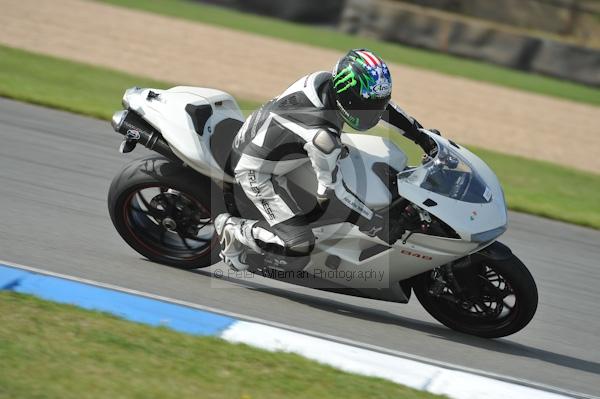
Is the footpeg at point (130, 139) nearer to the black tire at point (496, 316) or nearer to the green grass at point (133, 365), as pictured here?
the green grass at point (133, 365)

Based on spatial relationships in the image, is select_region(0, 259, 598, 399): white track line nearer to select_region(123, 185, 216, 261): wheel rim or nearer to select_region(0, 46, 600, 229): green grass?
select_region(123, 185, 216, 261): wheel rim

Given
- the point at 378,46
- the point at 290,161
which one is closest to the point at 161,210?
the point at 290,161

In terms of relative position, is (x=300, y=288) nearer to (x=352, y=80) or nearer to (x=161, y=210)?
(x=161, y=210)

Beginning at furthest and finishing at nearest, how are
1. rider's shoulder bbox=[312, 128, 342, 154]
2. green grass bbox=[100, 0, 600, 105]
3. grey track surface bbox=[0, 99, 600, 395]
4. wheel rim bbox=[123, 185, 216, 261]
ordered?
green grass bbox=[100, 0, 600, 105]
wheel rim bbox=[123, 185, 216, 261]
grey track surface bbox=[0, 99, 600, 395]
rider's shoulder bbox=[312, 128, 342, 154]

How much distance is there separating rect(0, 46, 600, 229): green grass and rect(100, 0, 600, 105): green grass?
6.28 m

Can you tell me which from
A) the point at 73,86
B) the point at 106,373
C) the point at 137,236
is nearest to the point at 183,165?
the point at 137,236

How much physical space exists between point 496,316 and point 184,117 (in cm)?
243

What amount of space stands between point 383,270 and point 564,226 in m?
4.05

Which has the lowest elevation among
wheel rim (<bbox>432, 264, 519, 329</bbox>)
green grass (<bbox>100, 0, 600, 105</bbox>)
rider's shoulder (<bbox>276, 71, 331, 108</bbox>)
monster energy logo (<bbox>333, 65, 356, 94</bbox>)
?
green grass (<bbox>100, 0, 600, 105</bbox>)

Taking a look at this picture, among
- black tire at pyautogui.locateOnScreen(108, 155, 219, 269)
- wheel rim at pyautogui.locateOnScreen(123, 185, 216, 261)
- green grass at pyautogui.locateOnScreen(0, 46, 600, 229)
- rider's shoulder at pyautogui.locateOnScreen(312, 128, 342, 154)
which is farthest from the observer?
green grass at pyautogui.locateOnScreen(0, 46, 600, 229)

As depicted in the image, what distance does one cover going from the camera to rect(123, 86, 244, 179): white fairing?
5.97 metres

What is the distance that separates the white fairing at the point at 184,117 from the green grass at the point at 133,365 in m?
1.32

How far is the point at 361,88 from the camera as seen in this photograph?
5.46 meters

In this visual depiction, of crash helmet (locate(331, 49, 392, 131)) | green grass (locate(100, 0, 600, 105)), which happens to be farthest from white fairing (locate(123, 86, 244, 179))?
green grass (locate(100, 0, 600, 105))
